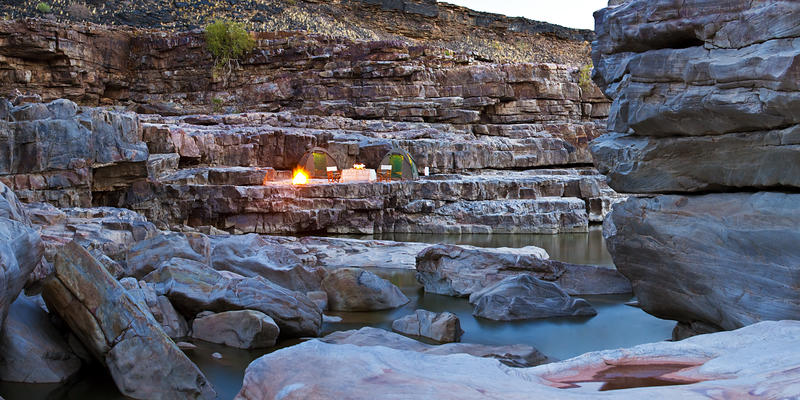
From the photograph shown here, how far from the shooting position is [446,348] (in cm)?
→ 526

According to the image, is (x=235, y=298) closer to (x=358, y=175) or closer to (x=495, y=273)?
(x=495, y=273)

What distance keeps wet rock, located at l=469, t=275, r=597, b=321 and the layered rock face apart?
5.37 ft

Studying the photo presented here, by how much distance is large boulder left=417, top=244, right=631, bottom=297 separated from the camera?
27.5 feet

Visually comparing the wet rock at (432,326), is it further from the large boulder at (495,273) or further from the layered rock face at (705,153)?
the large boulder at (495,273)

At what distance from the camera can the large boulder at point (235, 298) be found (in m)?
5.88

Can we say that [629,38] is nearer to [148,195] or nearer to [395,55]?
[148,195]

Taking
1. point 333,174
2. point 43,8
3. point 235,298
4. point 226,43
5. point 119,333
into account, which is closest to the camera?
point 119,333

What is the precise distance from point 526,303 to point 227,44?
2988 cm

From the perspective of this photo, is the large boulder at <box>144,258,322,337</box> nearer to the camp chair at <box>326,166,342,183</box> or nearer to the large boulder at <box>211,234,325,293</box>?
the large boulder at <box>211,234,325,293</box>

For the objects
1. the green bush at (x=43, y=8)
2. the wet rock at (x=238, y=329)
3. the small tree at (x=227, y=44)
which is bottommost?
the wet rock at (x=238, y=329)

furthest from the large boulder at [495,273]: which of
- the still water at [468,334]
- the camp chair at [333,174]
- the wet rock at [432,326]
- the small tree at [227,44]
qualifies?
the small tree at [227,44]

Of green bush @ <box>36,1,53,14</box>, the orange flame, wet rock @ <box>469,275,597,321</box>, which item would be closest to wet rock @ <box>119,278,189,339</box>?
wet rock @ <box>469,275,597,321</box>

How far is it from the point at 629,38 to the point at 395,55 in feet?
88.5

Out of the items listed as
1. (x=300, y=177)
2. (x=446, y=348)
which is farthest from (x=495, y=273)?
(x=300, y=177)
